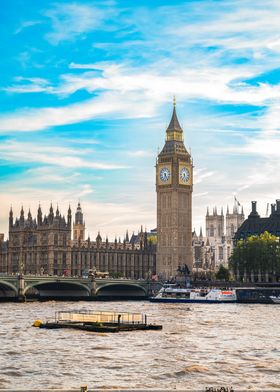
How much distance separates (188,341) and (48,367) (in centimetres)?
1577

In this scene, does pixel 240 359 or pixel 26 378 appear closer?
pixel 26 378

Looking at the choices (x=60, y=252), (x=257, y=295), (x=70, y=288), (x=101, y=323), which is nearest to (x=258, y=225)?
(x=60, y=252)

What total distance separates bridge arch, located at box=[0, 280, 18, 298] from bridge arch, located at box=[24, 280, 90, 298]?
3.40 metres

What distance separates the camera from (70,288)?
133375 mm

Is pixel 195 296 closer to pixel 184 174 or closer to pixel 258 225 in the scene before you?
pixel 184 174

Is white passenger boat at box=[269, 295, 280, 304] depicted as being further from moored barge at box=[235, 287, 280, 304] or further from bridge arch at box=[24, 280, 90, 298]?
bridge arch at box=[24, 280, 90, 298]

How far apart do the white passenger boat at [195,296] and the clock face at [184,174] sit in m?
47.1

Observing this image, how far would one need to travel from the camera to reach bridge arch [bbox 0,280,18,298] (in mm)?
114781

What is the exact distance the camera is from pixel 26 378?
3916cm

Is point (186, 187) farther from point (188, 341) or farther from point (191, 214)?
point (188, 341)

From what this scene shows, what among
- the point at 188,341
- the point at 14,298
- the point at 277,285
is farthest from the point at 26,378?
the point at 277,285

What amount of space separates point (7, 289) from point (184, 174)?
5812 centimetres

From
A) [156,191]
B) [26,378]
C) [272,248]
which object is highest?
[156,191]

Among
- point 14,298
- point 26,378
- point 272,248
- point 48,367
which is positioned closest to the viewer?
point 26,378
